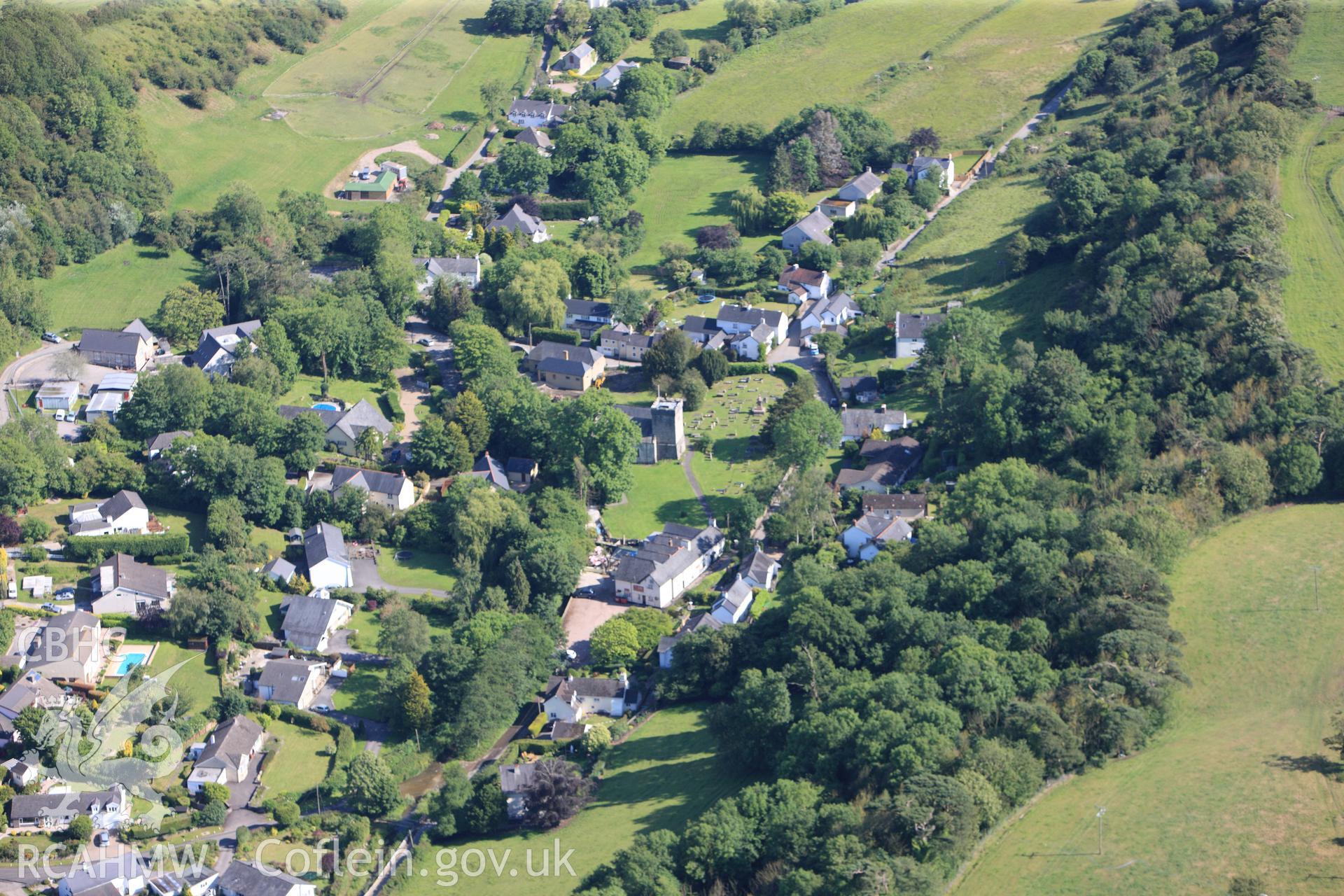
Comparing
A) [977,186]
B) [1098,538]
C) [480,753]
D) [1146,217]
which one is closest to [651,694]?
[480,753]

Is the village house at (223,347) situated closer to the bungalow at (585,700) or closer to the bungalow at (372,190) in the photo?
the bungalow at (372,190)

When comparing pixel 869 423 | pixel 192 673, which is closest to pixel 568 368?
pixel 869 423

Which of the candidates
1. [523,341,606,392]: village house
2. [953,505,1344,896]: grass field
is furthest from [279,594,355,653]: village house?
[953,505,1344,896]: grass field

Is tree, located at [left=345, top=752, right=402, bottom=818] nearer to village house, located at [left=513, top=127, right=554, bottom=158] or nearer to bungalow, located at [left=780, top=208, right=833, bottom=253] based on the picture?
bungalow, located at [left=780, top=208, right=833, bottom=253]

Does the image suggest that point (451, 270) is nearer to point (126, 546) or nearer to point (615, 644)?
point (126, 546)

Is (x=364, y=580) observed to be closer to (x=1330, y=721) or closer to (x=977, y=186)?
(x=1330, y=721)

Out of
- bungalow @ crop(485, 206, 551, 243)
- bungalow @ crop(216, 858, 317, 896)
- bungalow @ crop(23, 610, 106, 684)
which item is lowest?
bungalow @ crop(216, 858, 317, 896)

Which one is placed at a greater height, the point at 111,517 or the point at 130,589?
the point at 111,517
